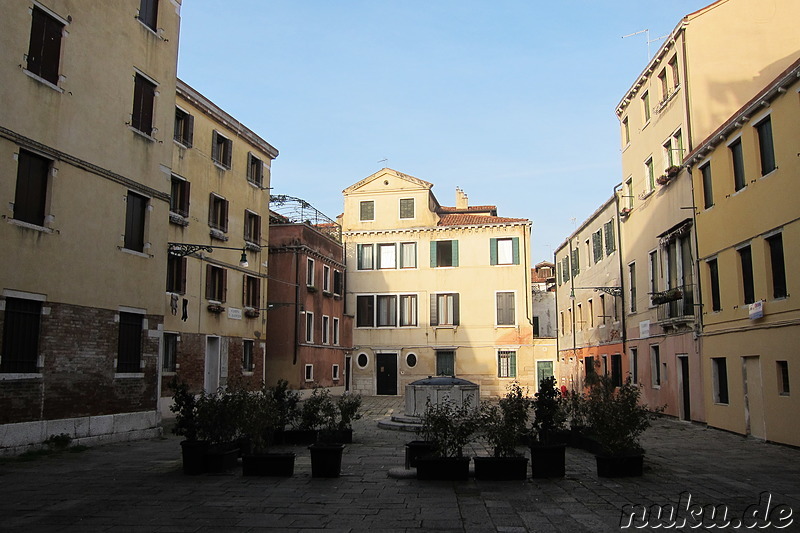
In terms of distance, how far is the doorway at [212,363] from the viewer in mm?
25938

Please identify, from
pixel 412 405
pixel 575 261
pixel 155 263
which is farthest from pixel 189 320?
pixel 575 261

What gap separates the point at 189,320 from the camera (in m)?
24.3

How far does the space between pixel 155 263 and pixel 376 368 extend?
25.6 meters

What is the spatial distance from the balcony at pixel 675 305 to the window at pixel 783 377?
4840mm

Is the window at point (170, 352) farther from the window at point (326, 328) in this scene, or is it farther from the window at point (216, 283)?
the window at point (326, 328)

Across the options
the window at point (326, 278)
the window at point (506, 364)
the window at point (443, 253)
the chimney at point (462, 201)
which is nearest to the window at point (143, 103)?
the window at point (326, 278)

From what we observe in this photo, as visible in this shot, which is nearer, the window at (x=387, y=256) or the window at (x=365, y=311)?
the window at (x=365, y=311)

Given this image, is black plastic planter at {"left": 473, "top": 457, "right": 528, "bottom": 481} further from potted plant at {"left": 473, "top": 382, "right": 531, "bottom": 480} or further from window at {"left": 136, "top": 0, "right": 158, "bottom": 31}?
window at {"left": 136, "top": 0, "right": 158, "bottom": 31}

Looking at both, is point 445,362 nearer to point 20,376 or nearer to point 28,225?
point 20,376

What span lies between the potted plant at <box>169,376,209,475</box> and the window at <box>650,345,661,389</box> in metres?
18.3

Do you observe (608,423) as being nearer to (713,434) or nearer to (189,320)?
(713,434)

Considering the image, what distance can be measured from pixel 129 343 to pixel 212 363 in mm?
9162

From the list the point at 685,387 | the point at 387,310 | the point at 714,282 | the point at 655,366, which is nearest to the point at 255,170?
the point at 387,310

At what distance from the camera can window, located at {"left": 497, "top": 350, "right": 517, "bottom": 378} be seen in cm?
4056
